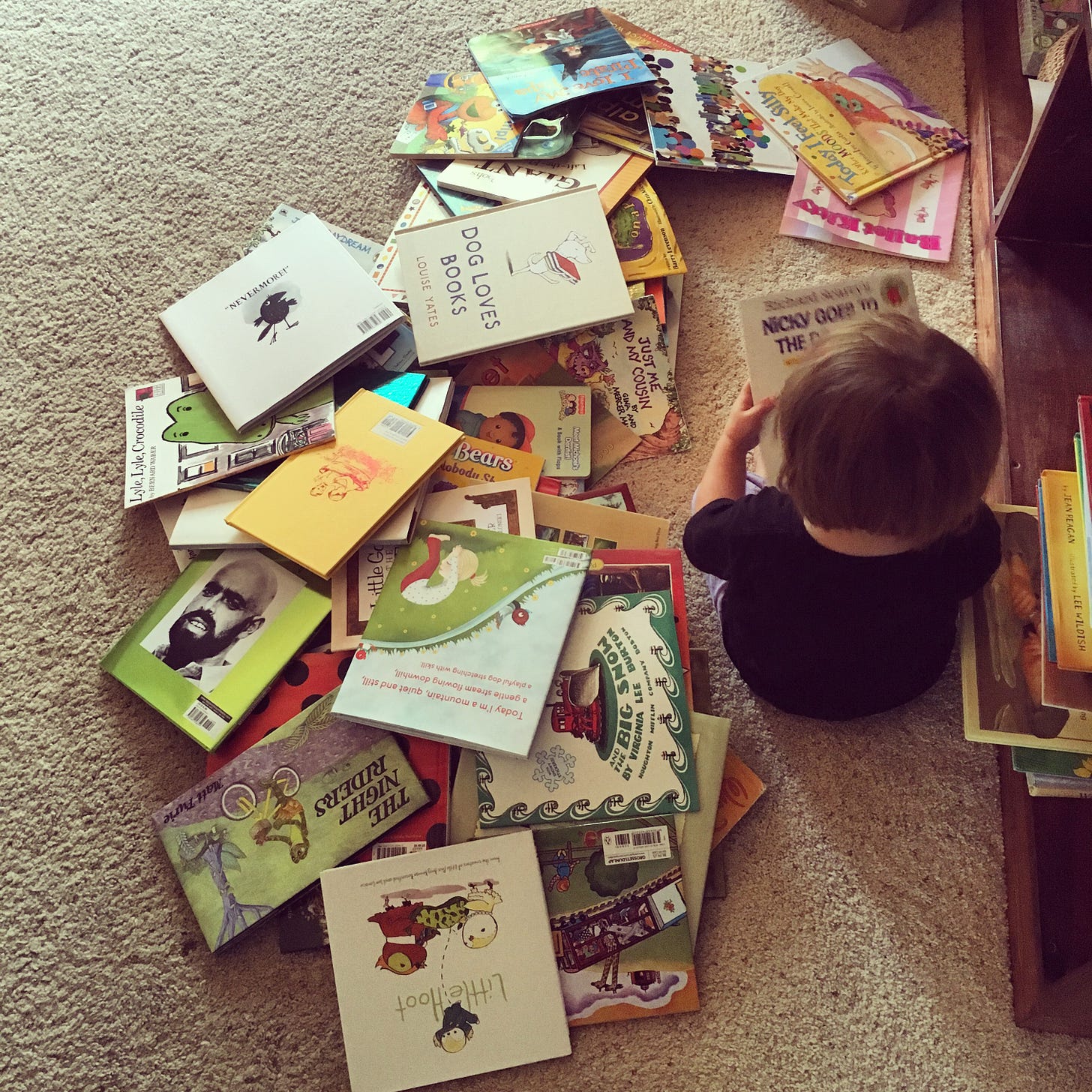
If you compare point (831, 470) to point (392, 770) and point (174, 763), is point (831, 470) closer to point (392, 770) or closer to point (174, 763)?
point (392, 770)

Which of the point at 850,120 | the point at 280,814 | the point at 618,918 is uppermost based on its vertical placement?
the point at 850,120

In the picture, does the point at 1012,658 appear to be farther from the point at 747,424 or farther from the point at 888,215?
the point at 888,215

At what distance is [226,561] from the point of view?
3.41ft

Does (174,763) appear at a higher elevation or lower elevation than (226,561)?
lower

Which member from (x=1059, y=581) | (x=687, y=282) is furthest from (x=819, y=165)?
(x=1059, y=581)

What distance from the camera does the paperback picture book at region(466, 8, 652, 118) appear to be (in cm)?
124

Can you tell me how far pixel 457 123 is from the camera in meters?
1.26

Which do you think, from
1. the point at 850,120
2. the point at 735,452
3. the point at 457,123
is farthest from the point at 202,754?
the point at 850,120

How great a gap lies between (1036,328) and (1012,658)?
426 mm

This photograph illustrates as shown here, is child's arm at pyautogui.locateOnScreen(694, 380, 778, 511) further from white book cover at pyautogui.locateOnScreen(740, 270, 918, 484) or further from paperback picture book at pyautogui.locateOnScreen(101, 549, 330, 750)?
paperback picture book at pyautogui.locateOnScreen(101, 549, 330, 750)

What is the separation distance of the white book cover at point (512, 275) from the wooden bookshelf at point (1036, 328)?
1.49 ft

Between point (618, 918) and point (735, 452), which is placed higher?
point (735, 452)

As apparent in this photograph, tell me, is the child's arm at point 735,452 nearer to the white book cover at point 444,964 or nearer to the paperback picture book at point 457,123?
the white book cover at point 444,964

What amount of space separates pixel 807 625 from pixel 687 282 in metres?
0.55
